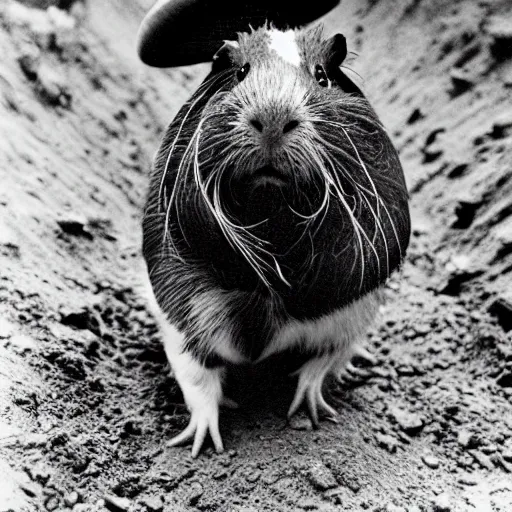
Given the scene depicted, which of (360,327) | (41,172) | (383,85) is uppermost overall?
(41,172)

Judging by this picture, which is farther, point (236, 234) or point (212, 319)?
point (212, 319)

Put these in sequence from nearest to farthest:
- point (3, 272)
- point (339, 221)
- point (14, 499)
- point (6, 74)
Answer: point (14, 499), point (339, 221), point (3, 272), point (6, 74)

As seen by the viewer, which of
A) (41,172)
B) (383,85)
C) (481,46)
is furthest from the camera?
(383,85)

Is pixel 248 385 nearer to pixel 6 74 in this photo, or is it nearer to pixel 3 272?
pixel 3 272

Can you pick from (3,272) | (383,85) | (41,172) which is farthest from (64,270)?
(383,85)

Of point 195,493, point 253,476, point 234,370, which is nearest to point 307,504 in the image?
point 253,476

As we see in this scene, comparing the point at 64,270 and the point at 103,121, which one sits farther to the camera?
the point at 103,121

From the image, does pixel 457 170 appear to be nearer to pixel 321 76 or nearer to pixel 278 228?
pixel 321 76

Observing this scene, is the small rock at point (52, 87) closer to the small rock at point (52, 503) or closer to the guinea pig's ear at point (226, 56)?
the guinea pig's ear at point (226, 56)
